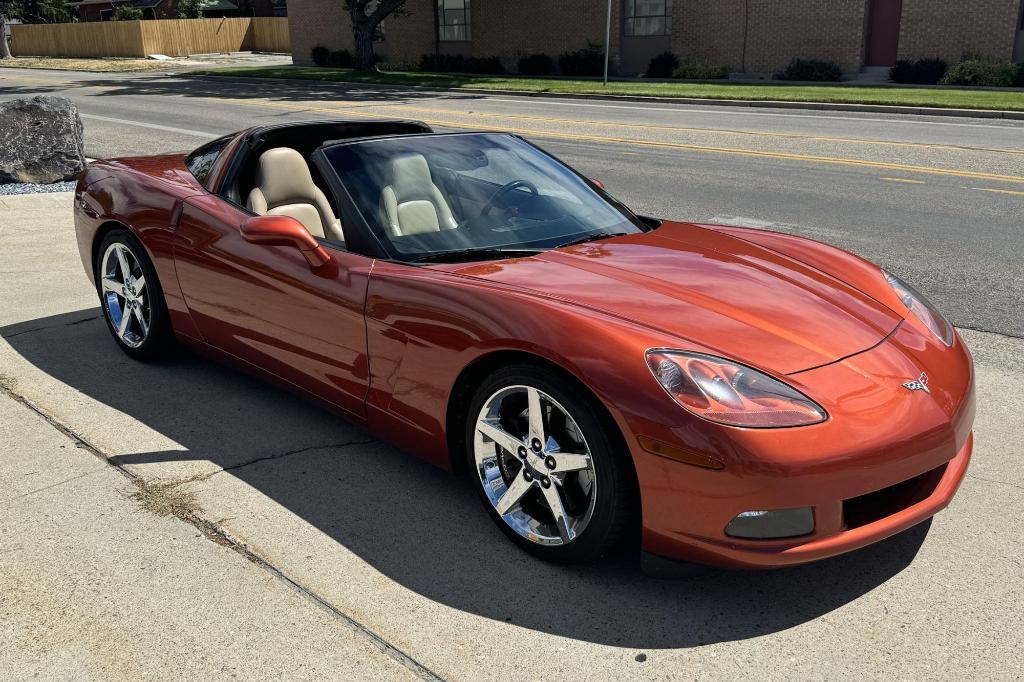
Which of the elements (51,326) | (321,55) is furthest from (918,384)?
(321,55)

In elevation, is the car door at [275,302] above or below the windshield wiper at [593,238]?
below

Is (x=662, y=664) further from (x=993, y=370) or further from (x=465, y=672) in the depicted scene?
(x=993, y=370)

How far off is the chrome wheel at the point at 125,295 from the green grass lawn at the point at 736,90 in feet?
62.5

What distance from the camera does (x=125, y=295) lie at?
5285 millimetres

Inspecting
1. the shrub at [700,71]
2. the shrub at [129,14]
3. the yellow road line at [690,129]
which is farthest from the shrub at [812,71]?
the shrub at [129,14]

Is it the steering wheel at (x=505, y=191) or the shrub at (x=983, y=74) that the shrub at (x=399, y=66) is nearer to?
the shrub at (x=983, y=74)

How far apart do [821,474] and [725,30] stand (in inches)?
1252

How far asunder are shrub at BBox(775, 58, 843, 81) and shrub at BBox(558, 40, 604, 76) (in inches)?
266

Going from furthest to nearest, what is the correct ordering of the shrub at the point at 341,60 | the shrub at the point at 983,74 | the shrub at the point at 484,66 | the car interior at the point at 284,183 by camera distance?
the shrub at the point at 341,60, the shrub at the point at 484,66, the shrub at the point at 983,74, the car interior at the point at 284,183

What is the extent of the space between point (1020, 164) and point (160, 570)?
12673 mm

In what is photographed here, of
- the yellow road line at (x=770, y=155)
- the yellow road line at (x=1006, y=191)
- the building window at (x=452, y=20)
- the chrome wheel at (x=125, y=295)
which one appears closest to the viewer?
the chrome wheel at (x=125, y=295)

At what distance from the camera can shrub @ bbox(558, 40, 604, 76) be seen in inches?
1344

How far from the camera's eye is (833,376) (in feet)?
9.91

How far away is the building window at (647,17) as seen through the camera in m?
33.6
